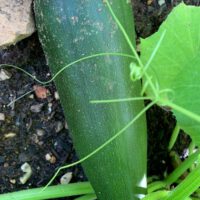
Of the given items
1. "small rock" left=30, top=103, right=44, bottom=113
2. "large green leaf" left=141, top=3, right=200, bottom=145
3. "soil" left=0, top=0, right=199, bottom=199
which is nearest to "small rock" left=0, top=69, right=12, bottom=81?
"soil" left=0, top=0, right=199, bottom=199

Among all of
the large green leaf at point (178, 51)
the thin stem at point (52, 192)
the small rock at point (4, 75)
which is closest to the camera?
the large green leaf at point (178, 51)

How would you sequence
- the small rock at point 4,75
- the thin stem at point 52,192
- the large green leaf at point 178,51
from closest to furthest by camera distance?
the large green leaf at point 178,51, the thin stem at point 52,192, the small rock at point 4,75

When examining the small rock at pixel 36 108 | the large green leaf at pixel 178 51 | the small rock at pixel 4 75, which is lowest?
the small rock at pixel 36 108

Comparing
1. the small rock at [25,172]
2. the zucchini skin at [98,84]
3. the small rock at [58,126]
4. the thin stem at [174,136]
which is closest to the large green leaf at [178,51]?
the zucchini skin at [98,84]

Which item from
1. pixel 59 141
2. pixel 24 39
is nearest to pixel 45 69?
pixel 24 39

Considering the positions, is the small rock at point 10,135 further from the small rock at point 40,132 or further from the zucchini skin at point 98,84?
the zucchini skin at point 98,84

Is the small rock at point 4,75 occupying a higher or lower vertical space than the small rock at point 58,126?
higher

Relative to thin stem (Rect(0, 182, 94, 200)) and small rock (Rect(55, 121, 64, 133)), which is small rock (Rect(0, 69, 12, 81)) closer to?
small rock (Rect(55, 121, 64, 133))

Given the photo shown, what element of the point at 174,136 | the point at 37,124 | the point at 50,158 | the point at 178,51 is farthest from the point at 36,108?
the point at 178,51
